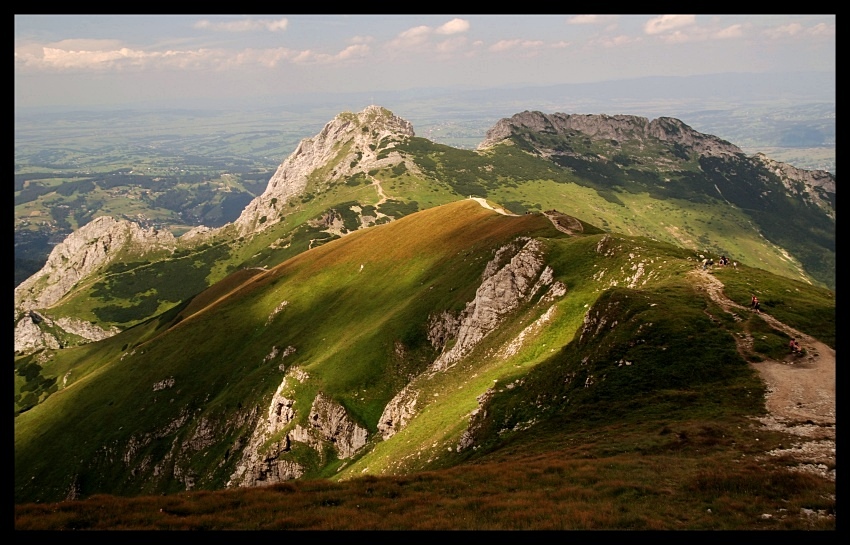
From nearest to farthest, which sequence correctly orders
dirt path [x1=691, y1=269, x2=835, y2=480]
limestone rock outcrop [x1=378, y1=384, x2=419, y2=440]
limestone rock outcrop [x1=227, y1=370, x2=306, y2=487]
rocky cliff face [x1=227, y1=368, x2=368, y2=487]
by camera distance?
dirt path [x1=691, y1=269, x2=835, y2=480] → limestone rock outcrop [x1=378, y1=384, x2=419, y2=440] → rocky cliff face [x1=227, y1=368, x2=368, y2=487] → limestone rock outcrop [x1=227, y1=370, x2=306, y2=487]

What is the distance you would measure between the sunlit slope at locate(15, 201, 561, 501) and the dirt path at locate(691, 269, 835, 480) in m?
50.9

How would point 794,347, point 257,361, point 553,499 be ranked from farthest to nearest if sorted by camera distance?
point 257,361 → point 794,347 → point 553,499

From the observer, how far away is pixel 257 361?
10750 centimetres

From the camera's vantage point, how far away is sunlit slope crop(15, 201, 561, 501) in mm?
85750

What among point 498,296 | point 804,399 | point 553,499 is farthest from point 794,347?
point 498,296

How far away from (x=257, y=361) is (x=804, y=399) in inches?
3968

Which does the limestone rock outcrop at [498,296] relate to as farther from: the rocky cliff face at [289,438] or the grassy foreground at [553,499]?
the grassy foreground at [553,499]

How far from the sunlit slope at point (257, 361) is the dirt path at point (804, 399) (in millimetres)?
50894

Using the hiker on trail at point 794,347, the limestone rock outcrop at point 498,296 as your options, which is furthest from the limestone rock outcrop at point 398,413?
the hiker on trail at point 794,347

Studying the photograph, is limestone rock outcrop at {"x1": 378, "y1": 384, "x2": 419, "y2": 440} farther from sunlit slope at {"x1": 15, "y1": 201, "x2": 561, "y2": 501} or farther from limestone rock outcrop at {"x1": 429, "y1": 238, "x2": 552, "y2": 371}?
limestone rock outcrop at {"x1": 429, "y1": 238, "x2": 552, "y2": 371}

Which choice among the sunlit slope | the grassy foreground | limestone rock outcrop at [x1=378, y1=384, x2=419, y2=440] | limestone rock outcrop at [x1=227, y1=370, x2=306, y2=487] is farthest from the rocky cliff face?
the grassy foreground

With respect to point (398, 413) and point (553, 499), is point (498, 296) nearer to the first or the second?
point (398, 413)
